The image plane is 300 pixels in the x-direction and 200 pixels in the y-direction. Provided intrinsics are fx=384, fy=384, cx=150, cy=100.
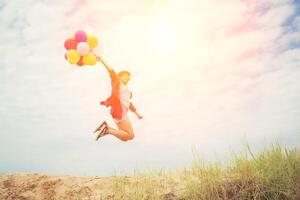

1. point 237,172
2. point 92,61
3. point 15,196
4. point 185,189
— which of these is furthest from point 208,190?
point 15,196

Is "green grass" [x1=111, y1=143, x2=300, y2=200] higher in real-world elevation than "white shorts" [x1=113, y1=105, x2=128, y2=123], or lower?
lower

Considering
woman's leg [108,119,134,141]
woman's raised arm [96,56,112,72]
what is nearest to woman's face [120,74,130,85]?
woman's raised arm [96,56,112,72]

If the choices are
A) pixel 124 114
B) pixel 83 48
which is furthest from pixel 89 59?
pixel 124 114

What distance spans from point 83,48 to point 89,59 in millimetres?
228

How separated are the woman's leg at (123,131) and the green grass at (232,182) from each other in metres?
0.79

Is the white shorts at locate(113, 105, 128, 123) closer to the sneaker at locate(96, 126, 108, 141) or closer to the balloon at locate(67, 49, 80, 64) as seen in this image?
the sneaker at locate(96, 126, 108, 141)

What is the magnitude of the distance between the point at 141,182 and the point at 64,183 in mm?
1818

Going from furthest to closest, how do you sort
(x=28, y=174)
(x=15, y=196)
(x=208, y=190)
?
(x=28, y=174)
(x=15, y=196)
(x=208, y=190)

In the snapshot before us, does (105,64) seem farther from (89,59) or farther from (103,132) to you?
(103,132)

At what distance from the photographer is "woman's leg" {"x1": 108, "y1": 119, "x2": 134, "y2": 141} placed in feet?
23.5

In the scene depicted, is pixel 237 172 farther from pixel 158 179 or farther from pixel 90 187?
pixel 90 187

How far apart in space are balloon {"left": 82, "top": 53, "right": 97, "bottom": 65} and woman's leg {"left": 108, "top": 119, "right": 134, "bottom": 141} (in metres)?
1.25

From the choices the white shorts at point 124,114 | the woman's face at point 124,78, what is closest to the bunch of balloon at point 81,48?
the woman's face at point 124,78

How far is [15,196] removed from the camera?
782 centimetres
